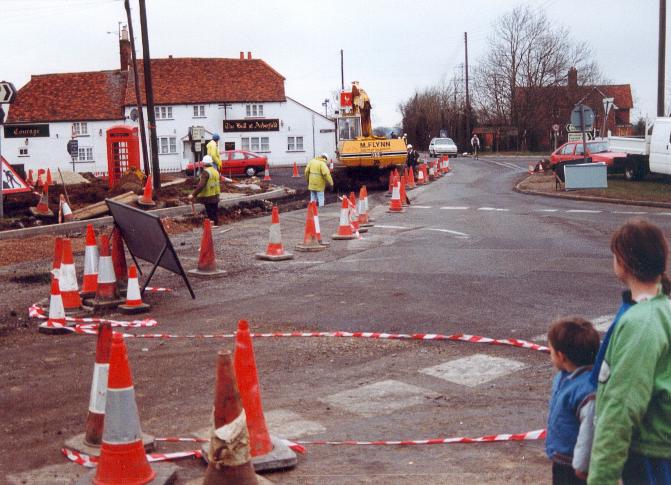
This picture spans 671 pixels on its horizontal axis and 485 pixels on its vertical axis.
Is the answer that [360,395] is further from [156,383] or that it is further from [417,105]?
[417,105]

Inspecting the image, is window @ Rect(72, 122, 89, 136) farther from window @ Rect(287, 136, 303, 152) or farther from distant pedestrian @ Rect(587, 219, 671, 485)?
distant pedestrian @ Rect(587, 219, 671, 485)

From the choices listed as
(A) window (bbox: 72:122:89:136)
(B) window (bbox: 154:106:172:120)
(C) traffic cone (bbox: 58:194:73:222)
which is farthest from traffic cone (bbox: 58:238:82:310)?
(A) window (bbox: 72:122:89:136)

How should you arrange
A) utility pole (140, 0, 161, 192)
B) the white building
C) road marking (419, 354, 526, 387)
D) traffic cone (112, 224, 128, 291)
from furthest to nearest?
the white building
utility pole (140, 0, 161, 192)
traffic cone (112, 224, 128, 291)
road marking (419, 354, 526, 387)

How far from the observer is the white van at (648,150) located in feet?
92.7

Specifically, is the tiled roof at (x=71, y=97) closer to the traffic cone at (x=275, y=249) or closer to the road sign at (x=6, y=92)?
the road sign at (x=6, y=92)

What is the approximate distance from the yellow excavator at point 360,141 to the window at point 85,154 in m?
37.7

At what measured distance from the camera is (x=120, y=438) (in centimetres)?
489

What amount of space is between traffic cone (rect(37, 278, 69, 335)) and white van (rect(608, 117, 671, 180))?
2366 cm

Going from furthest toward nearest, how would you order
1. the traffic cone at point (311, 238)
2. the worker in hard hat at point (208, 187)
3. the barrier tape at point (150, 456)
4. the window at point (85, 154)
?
1. the window at point (85, 154)
2. the worker in hard hat at point (208, 187)
3. the traffic cone at point (311, 238)
4. the barrier tape at point (150, 456)

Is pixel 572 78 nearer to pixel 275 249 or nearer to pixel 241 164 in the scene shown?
pixel 241 164

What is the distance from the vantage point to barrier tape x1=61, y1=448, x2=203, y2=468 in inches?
214

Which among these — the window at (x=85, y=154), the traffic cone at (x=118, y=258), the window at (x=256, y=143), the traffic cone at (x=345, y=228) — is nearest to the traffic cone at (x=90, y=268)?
the traffic cone at (x=118, y=258)

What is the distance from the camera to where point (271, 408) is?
21.5 feet

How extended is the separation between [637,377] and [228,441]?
7.76 feet
